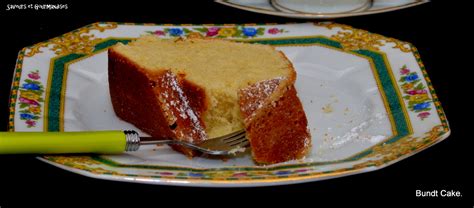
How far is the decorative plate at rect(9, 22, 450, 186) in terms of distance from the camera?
255 centimetres

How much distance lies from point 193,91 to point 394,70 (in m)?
0.80

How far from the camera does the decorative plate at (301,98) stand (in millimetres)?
2555

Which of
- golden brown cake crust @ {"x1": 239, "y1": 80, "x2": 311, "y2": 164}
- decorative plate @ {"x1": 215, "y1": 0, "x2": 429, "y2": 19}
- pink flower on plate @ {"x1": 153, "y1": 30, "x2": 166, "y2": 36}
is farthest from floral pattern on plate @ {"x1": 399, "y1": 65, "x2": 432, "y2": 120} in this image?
pink flower on plate @ {"x1": 153, "y1": 30, "x2": 166, "y2": 36}

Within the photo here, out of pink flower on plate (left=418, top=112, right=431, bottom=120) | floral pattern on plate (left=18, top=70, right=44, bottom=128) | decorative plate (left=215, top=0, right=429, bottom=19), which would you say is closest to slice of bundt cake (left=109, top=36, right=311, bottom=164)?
floral pattern on plate (left=18, top=70, right=44, bottom=128)

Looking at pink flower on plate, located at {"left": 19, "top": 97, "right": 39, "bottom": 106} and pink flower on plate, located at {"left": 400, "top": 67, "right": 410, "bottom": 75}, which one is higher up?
pink flower on plate, located at {"left": 400, "top": 67, "right": 410, "bottom": 75}

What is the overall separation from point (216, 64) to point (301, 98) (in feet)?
1.19

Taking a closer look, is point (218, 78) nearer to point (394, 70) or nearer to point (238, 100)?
point (238, 100)

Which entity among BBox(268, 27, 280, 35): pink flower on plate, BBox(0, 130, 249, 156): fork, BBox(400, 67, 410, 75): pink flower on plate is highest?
BBox(268, 27, 280, 35): pink flower on plate

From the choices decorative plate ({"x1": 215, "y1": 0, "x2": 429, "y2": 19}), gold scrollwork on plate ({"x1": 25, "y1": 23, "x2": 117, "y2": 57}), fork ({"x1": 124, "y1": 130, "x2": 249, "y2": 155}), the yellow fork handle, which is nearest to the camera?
the yellow fork handle

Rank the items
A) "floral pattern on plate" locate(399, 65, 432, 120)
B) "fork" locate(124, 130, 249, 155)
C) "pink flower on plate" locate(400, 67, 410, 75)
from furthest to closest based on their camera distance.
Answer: "pink flower on plate" locate(400, 67, 410, 75) < "floral pattern on plate" locate(399, 65, 432, 120) < "fork" locate(124, 130, 249, 155)

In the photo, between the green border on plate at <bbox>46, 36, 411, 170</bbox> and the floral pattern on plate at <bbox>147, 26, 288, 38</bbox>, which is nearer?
the green border on plate at <bbox>46, 36, 411, 170</bbox>

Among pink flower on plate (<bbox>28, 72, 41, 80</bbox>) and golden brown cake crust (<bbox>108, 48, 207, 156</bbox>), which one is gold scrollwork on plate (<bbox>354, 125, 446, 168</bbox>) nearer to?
golden brown cake crust (<bbox>108, 48, 207, 156</bbox>)

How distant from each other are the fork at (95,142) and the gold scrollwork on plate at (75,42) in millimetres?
739

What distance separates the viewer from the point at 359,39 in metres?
3.48
